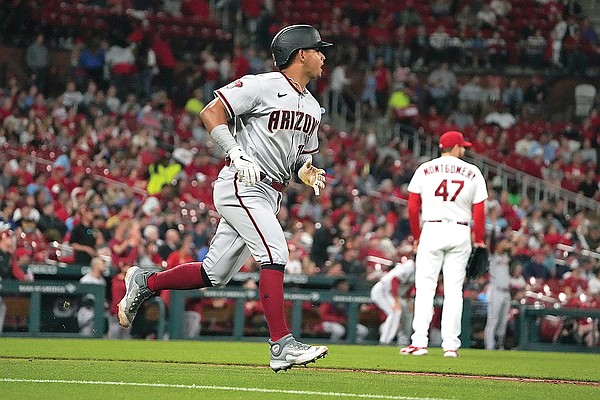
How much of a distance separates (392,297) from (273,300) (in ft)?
27.9

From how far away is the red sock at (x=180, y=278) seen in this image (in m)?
8.05

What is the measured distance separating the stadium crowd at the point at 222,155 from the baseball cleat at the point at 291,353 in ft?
24.9

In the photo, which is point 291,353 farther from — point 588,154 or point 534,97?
point 534,97

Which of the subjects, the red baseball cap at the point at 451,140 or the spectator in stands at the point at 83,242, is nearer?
the red baseball cap at the point at 451,140

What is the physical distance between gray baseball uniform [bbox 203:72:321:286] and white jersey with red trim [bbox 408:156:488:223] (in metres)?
3.59

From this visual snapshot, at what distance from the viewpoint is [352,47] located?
2794cm

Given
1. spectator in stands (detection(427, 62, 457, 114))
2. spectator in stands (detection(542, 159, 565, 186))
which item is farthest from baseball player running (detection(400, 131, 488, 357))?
spectator in stands (detection(427, 62, 457, 114))

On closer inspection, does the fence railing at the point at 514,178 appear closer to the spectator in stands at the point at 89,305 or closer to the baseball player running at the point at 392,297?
the baseball player running at the point at 392,297

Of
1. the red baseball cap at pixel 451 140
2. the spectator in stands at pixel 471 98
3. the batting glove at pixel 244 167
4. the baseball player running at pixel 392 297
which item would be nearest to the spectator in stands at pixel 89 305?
the baseball player running at pixel 392 297

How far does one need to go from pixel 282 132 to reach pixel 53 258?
9422mm

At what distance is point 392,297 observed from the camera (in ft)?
52.3

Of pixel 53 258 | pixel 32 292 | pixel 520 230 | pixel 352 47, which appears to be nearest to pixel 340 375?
pixel 32 292

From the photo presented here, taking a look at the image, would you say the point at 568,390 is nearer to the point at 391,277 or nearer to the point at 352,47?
the point at 391,277

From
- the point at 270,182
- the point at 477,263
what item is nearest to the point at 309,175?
the point at 270,182
